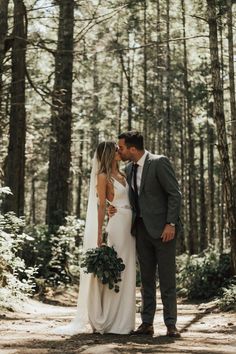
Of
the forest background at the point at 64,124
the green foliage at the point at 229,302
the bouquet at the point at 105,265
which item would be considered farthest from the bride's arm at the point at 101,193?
the green foliage at the point at 229,302

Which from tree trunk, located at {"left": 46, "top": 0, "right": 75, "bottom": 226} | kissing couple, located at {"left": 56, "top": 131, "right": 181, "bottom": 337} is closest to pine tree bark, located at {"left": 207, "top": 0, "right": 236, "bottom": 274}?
kissing couple, located at {"left": 56, "top": 131, "right": 181, "bottom": 337}

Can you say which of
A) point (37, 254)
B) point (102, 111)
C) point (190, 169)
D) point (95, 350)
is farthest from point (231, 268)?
point (102, 111)

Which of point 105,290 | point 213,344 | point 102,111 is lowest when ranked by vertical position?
point 213,344

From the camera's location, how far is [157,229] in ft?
19.9

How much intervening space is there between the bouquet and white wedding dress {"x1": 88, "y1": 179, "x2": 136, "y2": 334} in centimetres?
12

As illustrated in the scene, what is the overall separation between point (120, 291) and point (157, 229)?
91 cm

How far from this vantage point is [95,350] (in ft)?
16.3

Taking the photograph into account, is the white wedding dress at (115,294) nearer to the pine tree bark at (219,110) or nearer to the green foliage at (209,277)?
the pine tree bark at (219,110)

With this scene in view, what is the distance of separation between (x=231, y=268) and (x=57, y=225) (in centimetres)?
517

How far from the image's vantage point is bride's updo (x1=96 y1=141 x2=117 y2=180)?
6.45 metres

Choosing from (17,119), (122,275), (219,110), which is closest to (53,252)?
(17,119)

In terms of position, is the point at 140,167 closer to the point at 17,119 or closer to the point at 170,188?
the point at 170,188

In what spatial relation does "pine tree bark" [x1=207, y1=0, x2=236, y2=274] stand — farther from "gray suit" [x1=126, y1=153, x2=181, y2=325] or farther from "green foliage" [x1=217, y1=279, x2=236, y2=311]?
"gray suit" [x1=126, y1=153, x2=181, y2=325]

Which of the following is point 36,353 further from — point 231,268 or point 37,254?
point 37,254
